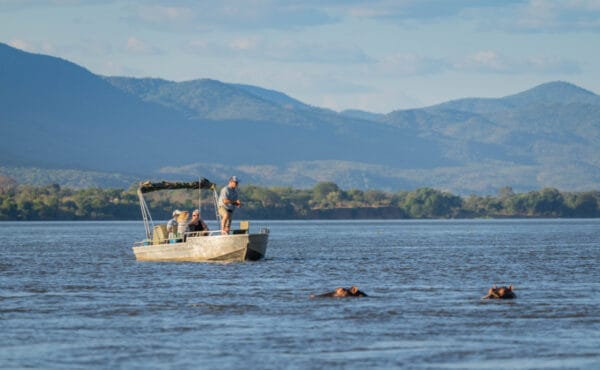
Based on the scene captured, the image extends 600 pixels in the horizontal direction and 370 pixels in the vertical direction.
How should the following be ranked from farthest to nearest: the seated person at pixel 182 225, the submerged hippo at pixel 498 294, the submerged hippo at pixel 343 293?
the seated person at pixel 182 225 → the submerged hippo at pixel 343 293 → the submerged hippo at pixel 498 294

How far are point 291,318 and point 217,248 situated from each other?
2386 cm

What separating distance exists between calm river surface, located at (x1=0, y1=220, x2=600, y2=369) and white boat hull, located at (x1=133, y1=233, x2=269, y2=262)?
89 cm

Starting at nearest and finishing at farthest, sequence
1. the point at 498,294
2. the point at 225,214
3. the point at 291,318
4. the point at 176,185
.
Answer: the point at 291,318 → the point at 498,294 → the point at 225,214 → the point at 176,185

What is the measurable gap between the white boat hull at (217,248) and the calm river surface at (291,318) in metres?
0.89

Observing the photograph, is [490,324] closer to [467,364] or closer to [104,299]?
[467,364]

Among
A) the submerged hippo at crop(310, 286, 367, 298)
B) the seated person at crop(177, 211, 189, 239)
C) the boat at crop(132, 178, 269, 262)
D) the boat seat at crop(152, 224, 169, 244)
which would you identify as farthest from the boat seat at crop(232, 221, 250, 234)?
the submerged hippo at crop(310, 286, 367, 298)

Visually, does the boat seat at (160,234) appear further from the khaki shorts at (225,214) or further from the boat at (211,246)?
the khaki shorts at (225,214)

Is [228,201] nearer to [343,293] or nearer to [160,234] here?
[160,234]

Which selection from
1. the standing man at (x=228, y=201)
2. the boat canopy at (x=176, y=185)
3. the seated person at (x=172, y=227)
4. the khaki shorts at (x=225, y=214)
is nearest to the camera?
the standing man at (x=228, y=201)

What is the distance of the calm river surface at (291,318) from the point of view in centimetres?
2792

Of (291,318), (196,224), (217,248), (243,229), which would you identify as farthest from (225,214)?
(291,318)

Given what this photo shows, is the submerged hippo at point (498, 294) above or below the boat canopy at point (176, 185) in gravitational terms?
below

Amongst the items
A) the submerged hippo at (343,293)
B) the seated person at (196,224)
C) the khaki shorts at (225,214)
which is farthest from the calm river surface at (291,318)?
the seated person at (196,224)

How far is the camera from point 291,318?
34938mm
